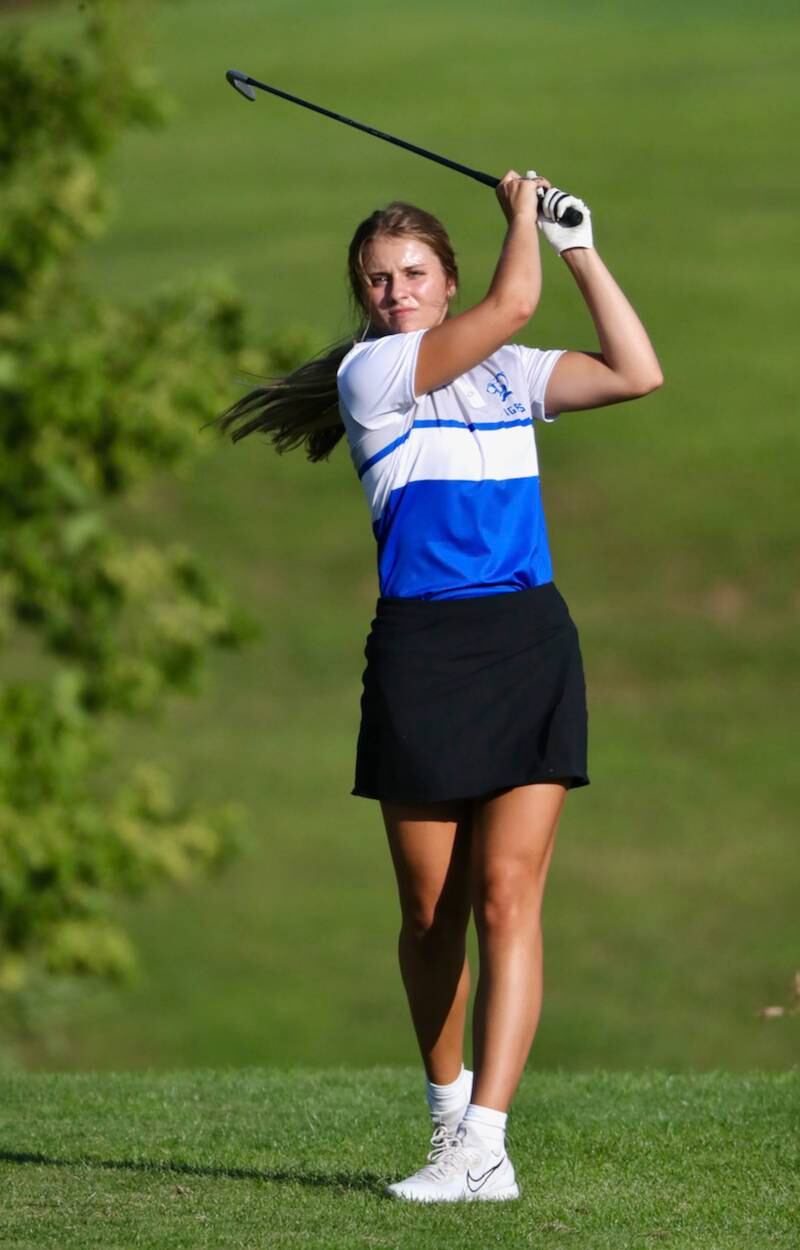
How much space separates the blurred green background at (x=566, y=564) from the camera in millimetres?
24000

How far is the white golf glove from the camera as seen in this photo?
509 centimetres

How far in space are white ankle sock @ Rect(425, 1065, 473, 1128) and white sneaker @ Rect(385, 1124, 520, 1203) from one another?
0.26m

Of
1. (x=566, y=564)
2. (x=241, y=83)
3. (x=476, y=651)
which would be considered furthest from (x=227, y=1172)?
(x=566, y=564)

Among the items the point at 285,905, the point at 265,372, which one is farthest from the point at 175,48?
the point at 265,372

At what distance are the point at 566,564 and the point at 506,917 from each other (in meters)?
29.6

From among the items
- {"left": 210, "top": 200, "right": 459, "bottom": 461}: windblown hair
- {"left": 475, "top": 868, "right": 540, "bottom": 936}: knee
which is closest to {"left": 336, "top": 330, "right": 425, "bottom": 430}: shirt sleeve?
{"left": 210, "top": 200, "right": 459, "bottom": 461}: windblown hair

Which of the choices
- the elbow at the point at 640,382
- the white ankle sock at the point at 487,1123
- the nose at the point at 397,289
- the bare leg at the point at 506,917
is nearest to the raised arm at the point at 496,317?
the nose at the point at 397,289

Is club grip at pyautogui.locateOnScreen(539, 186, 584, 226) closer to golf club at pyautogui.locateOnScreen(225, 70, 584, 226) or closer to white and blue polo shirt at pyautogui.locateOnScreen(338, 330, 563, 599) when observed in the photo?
golf club at pyautogui.locateOnScreen(225, 70, 584, 226)

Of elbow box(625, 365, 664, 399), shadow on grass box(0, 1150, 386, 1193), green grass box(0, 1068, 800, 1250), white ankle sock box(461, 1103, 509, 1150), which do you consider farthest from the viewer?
shadow on grass box(0, 1150, 386, 1193)

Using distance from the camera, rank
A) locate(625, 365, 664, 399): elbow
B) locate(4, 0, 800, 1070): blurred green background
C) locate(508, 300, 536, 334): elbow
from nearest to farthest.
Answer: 1. locate(508, 300, 536, 334): elbow
2. locate(625, 365, 664, 399): elbow
3. locate(4, 0, 800, 1070): blurred green background

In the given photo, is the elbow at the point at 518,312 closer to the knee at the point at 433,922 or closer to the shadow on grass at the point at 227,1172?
the knee at the point at 433,922

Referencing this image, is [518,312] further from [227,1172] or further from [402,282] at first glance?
[227,1172]

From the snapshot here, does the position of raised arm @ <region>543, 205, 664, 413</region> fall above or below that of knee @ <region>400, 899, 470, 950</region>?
above

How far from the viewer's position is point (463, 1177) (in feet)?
16.3
